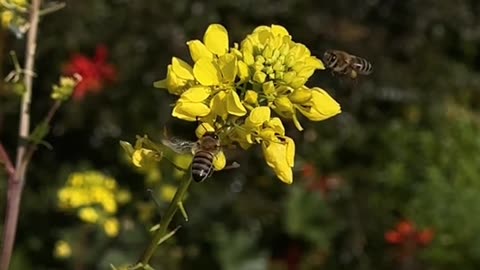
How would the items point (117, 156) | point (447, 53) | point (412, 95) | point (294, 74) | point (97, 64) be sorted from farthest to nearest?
point (447, 53), point (412, 95), point (117, 156), point (97, 64), point (294, 74)

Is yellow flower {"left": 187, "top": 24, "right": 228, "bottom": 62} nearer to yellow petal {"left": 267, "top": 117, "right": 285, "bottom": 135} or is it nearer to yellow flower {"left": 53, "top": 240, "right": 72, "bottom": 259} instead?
yellow petal {"left": 267, "top": 117, "right": 285, "bottom": 135}

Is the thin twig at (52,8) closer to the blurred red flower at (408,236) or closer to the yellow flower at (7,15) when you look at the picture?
the yellow flower at (7,15)

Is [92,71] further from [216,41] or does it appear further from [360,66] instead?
[216,41]

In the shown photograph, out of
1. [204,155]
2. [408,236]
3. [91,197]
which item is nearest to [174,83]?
[204,155]

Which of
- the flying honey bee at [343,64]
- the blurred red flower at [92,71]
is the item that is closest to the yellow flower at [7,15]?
the flying honey bee at [343,64]

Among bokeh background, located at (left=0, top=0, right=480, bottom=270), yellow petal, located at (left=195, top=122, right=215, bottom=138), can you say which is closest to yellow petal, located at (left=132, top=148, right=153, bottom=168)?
yellow petal, located at (left=195, top=122, right=215, bottom=138)

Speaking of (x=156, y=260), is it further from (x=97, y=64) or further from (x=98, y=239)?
(x=97, y=64)

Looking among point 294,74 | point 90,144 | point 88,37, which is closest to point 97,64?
point 88,37
